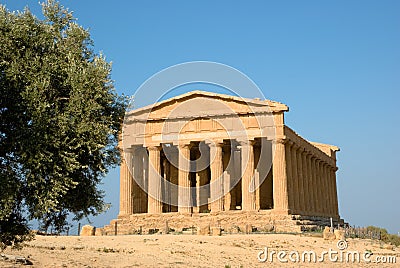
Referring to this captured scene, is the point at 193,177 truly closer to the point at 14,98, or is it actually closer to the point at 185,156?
the point at 185,156

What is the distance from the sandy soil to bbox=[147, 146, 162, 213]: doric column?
13.5 metres

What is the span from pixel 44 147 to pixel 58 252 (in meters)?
8.87

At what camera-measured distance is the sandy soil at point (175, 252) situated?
723 inches

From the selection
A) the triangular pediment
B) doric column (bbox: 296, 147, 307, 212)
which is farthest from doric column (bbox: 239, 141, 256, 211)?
doric column (bbox: 296, 147, 307, 212)

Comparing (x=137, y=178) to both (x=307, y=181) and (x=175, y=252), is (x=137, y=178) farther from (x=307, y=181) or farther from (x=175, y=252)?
(x=175, y=252)

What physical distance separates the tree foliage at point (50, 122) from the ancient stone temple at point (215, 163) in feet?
76.0

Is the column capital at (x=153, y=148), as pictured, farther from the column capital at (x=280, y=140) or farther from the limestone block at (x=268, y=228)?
the limestone block at (x=268, y=228)

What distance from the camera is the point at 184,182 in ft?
135

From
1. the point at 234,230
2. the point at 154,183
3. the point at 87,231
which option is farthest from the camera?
the point at 154,183

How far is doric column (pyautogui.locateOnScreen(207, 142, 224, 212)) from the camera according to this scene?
40625 mm

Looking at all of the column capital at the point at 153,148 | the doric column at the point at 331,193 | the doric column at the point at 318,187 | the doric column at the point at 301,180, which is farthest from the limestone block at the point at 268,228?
the doric column at the point at 331,193

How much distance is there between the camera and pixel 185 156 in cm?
4134

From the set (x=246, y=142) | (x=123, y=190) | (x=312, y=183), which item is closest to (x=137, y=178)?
(x=123, y=190)

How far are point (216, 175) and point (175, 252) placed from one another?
767 inches
